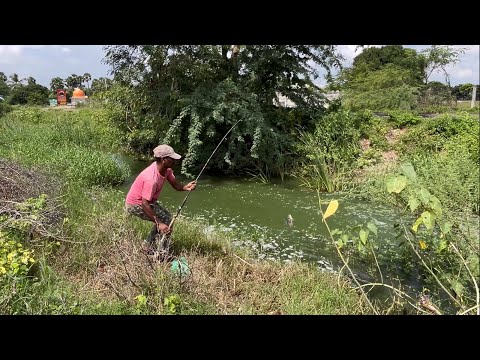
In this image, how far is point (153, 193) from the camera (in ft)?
11.8

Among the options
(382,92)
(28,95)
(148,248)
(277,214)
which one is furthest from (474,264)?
(28,95)

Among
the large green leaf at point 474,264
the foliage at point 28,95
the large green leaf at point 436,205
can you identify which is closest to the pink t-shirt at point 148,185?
the large green leaf at point 436,205

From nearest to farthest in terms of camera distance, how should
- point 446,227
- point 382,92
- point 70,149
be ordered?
point 446,227 < point 70,149 < point 382,92

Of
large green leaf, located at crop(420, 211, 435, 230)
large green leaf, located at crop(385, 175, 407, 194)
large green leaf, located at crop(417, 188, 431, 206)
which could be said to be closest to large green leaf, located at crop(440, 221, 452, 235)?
large green leaf, located at crop(420, 211, 435, 230)

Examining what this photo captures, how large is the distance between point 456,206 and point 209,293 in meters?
2.02

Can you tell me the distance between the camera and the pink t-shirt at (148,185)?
140 inches

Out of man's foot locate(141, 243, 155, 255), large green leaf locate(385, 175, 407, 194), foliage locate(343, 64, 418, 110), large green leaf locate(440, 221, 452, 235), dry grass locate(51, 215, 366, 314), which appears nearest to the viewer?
large green leaf locate(385, 175, 407, 194)

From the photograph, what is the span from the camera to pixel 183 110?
905cm

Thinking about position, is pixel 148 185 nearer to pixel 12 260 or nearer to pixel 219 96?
pixel 12 260

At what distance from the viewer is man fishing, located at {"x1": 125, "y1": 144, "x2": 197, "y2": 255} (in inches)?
139

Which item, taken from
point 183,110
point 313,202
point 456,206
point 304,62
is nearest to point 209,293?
point 456,206

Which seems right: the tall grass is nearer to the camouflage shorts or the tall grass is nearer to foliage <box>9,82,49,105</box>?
the camouflage shorts

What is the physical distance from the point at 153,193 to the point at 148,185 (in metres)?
0.10

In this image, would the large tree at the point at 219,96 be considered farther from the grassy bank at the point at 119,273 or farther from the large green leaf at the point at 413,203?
the large green leaf at the point at 413,203
